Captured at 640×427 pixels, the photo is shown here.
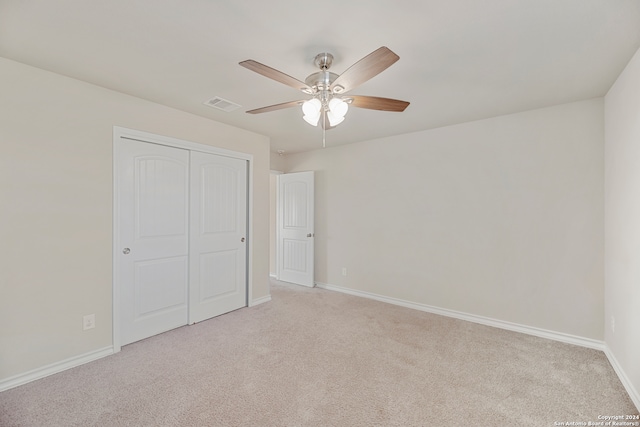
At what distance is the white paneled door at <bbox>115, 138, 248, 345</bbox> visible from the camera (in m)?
2.72

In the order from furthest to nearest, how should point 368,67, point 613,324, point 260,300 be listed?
point 260,300
point 613,324
point 368,67

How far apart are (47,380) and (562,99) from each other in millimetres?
5099

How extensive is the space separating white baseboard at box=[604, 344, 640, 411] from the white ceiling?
2.33 m

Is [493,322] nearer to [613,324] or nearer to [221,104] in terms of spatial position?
[613,324]

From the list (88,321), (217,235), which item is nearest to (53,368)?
(88,321)

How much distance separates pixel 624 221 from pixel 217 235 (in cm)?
390

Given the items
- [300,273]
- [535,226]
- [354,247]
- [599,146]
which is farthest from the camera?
[300,273]

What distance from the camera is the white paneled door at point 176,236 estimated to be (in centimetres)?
272

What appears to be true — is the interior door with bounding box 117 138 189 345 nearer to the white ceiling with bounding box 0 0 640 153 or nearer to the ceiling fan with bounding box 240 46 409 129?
the white ceiling with bounding box 0 0 640 153

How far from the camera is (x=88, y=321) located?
8.01 feet

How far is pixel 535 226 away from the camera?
297 centimetres

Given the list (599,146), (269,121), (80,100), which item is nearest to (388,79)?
(269,121)

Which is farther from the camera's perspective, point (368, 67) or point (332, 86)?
point (332, 86)

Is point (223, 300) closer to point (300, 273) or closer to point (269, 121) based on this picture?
point (300, 273)
